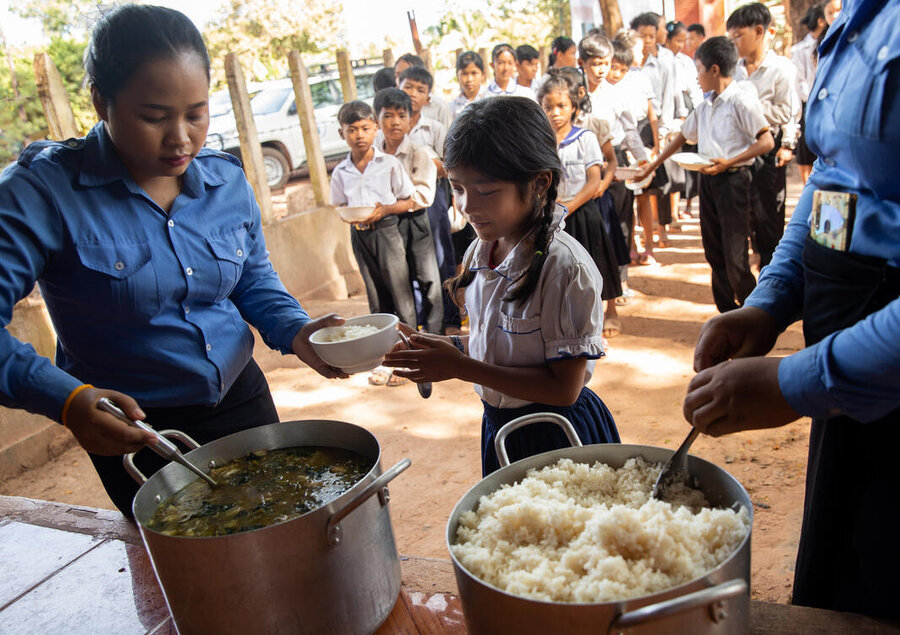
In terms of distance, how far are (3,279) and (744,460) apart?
3.32 meters

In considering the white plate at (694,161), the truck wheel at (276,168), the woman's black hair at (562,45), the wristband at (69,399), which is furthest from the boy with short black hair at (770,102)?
the truck wheel at (276,168)

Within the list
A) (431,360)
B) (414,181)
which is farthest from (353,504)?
(414,181)

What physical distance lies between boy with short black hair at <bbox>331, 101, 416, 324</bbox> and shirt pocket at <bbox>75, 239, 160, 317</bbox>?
11.4 ft

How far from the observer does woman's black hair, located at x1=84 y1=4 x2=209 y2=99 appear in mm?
1545

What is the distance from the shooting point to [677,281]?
22.1 feet

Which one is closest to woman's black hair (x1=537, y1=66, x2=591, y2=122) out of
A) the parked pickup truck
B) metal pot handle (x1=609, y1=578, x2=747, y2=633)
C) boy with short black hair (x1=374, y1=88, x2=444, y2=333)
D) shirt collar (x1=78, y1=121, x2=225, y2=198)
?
boy with short black hair (x1=374, y1=88, x2=444, y2=333)

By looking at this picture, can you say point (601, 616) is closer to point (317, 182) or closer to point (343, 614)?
point (343, 614)

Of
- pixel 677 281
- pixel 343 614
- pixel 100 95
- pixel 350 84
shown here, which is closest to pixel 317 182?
pixel 350 84

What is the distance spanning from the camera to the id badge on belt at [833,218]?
108 centimetres

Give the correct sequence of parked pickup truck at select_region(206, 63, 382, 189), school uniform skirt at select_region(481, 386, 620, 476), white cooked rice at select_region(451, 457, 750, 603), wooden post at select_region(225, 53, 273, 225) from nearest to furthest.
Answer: white cooked rice at select_region(451, 457, 750, 603) → school uniform skirt at select_region(481, 386, 620, 476) → wooden post at select_region(225, 53, 273, 225) → parked pickup truck at select_region(206, 63, 382, 189)

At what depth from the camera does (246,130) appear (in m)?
6.68

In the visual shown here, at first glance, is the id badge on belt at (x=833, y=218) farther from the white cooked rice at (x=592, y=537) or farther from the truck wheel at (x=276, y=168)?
the truck wheel at (x=276, y=168)

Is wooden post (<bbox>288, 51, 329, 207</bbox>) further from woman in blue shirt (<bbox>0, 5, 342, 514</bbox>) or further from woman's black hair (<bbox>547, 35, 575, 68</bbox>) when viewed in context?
woman in blue shirt (<bbox>0, 5, 342, 514</bbox>)

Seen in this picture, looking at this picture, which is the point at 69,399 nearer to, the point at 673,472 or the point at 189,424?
the point at 189,424
